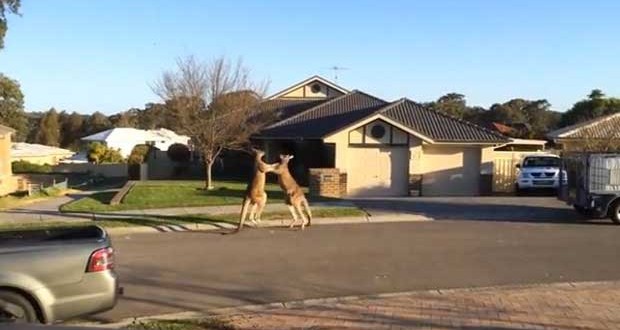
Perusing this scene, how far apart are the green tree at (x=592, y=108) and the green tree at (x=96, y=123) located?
199ft

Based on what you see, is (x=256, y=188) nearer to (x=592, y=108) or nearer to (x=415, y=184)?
(x=415, y=184)

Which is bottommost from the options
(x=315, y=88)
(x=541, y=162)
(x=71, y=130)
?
(x=541, y=162)

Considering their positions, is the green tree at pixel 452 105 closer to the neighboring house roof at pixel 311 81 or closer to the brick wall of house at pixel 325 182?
the neighboring house roof at pixel 311 81

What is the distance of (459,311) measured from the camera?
8289 millimetres

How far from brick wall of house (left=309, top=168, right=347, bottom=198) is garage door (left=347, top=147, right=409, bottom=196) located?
12.9 feet

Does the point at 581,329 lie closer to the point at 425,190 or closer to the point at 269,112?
the point at 425,190

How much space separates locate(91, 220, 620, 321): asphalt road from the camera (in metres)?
9.98

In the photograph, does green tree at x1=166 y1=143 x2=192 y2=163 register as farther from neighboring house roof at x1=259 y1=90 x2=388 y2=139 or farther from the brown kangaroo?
the brown kangaroo

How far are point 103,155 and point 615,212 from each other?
5400 centimetres

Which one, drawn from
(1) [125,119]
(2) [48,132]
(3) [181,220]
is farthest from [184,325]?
(1) [125,119]

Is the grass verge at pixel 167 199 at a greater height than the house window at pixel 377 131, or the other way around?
the house window at pixel 377 131

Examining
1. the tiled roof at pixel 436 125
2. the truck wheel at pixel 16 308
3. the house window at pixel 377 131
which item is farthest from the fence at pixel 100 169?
the truck wheel at pixel 16 308

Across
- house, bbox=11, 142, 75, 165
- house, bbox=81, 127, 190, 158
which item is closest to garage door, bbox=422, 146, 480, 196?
house, bbox=11, 142, 75, 165

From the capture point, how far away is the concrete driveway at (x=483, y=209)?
19508mm
